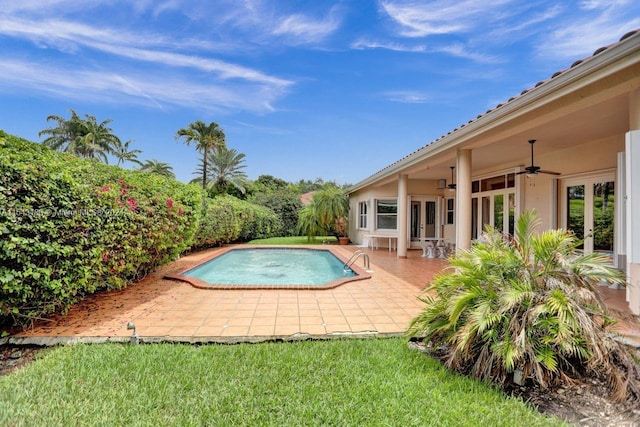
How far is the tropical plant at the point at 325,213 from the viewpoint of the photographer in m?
20.7

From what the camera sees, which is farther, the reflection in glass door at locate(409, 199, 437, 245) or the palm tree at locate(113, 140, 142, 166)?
the palm tree at locate(113, 140, 142, 166)

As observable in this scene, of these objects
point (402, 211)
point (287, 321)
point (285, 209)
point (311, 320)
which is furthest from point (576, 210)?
point (285, 209)

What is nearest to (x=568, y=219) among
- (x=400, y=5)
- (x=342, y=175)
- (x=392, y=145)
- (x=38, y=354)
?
(x=400, y=5)

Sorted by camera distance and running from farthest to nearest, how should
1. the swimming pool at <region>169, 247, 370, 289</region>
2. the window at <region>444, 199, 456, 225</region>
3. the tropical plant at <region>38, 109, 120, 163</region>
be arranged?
the tropical plant at <region>38, 109, 120, 163</region> → the window at <region>444, 199, 456, 225</region> → the swimming pool at <region>169, 247, 370, 289</region>

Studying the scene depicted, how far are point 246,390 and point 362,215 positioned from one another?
16.9 m

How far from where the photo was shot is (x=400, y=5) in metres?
→ 10.1

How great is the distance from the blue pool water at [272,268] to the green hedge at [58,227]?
296 cm

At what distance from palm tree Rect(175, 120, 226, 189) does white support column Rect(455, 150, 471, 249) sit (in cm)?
2630

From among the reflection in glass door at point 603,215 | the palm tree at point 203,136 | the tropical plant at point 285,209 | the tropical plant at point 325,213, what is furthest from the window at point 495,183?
the palm tree at point 203,136

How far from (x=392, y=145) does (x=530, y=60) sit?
73.7 ft

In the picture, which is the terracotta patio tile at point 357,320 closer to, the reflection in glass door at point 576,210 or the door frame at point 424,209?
the reflection in glass door at point 576,210

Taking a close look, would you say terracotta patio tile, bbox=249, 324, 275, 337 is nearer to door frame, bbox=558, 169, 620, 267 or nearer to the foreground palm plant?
the foreground palm plant

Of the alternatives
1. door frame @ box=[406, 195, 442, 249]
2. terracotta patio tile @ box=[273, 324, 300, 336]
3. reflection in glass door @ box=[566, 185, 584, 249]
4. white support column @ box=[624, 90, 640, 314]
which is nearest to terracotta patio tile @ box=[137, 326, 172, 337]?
terracotta patio tile @ box=[273, 324, 300, 336]

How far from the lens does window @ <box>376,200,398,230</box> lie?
1736cm
